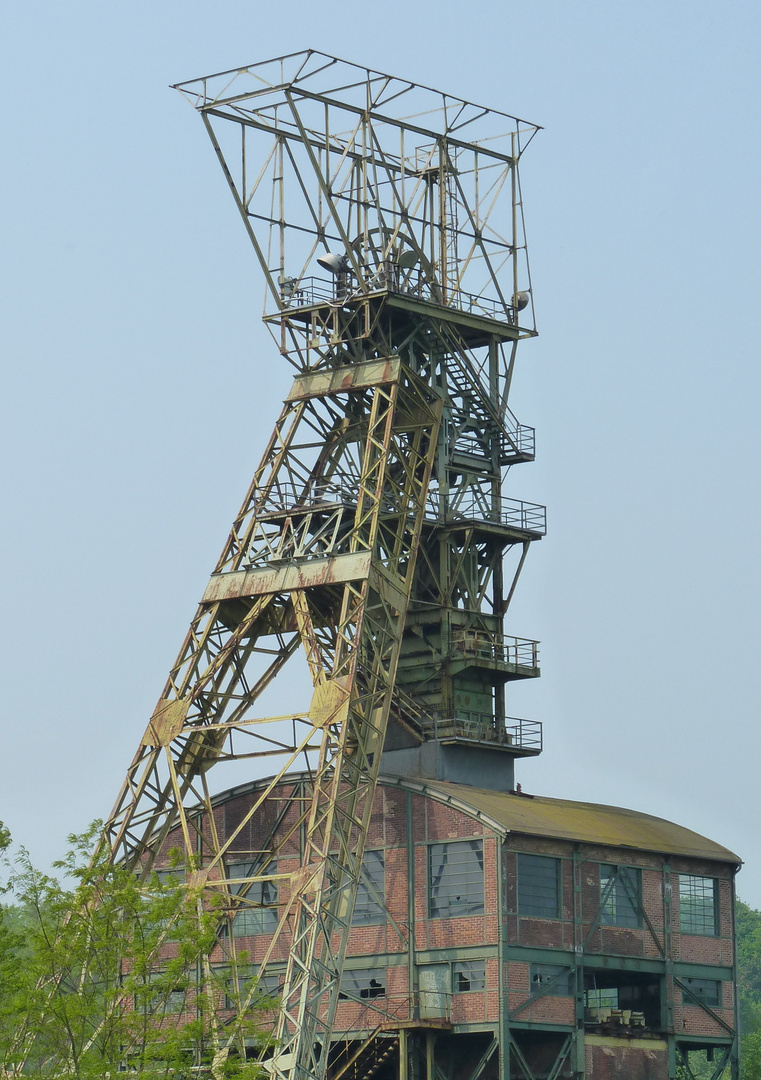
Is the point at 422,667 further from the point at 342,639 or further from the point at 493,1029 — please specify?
the point at 493,1029

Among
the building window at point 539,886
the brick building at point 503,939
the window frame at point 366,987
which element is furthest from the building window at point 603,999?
the window frame at point 366,987

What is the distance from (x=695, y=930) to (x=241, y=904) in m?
12.8

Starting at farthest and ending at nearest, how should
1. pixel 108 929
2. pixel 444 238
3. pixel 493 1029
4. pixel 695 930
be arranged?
pixel 444 238 < pixel 695 930 < pixel 493 1029 < pixel 108 929

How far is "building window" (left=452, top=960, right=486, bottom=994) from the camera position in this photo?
51625mm

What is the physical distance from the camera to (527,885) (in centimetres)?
5275

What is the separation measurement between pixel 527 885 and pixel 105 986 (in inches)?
560

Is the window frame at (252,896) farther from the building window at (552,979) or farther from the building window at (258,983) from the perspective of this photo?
the building window at (552,979)

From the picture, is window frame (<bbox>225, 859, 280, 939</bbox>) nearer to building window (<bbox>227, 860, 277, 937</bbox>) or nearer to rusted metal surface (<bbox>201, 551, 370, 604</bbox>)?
building window (<bbox>227, 860, 277, 937</bbox>)

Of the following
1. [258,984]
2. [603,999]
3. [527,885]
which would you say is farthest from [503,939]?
[603,999]

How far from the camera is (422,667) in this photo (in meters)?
59.2

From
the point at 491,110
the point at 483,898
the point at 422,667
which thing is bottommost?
the point at 483,898

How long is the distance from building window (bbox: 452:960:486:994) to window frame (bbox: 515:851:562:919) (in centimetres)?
166

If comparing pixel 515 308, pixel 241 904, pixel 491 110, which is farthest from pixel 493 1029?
pixel 491 110

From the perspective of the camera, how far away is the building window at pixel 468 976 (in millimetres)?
51625
